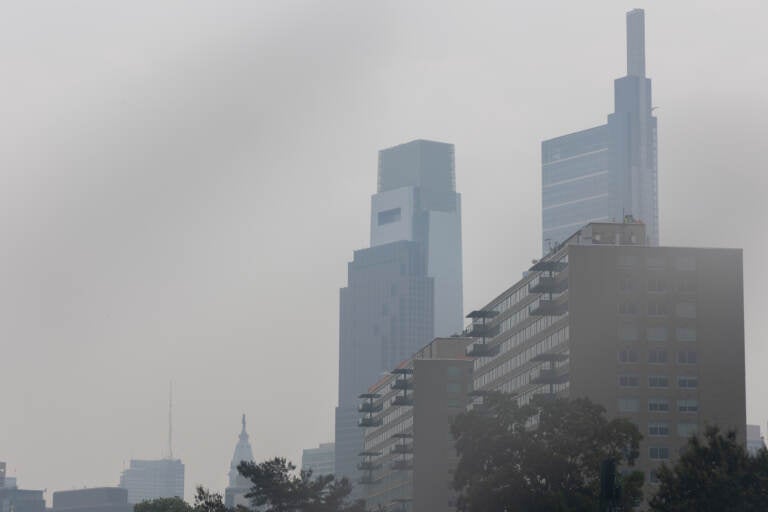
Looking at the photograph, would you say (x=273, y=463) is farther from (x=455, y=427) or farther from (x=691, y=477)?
(x=691, y=477)

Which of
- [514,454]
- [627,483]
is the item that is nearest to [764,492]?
[627,483]

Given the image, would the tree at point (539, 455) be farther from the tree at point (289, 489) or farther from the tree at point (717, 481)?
the tree at point (289, 489)

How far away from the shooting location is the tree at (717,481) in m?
127

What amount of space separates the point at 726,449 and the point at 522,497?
15338 millimetres

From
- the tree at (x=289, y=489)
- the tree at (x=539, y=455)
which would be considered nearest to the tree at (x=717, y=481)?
the tree at (x=539, y=455)

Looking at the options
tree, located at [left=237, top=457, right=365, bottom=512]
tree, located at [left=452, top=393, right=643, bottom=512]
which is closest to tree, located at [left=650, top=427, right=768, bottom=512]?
tree, located at [left=452, top=393, right=643, bottom=512]

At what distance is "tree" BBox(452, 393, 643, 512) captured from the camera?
13675 centimetres

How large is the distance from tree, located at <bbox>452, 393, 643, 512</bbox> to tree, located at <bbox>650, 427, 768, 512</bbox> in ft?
16.4

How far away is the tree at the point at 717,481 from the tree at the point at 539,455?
5.00 m

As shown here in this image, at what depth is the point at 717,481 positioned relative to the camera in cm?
12775

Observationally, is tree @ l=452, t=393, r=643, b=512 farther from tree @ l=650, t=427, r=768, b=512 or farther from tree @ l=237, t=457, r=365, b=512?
tree @ l=237, t=457, r=365, b=512

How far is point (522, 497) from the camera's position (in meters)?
137

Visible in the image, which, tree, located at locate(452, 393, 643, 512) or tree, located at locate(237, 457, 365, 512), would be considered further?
tree, located at locate(237, 457, 365, 512)

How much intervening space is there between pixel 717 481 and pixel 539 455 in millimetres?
15335
